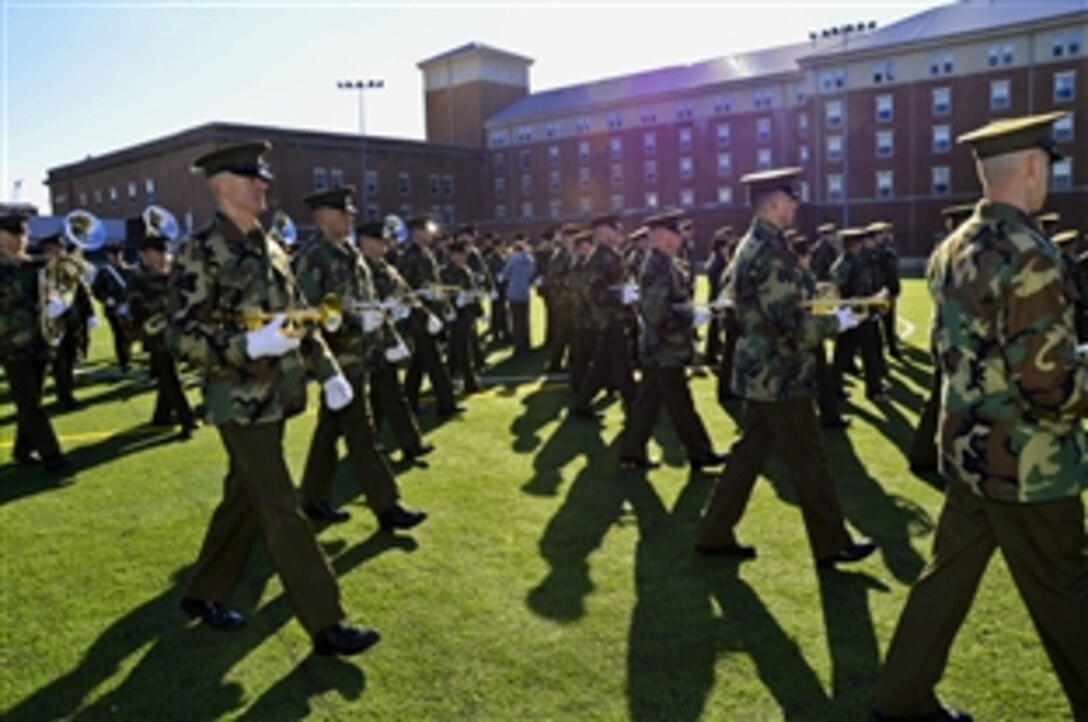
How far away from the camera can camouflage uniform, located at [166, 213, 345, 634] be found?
13.5 feet

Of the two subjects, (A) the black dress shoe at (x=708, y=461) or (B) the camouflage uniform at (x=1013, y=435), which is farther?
(A) the black dress shoe at (x=708, y=461)

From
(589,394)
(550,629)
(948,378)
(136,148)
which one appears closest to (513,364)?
(589,394)

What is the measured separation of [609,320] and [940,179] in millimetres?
54275

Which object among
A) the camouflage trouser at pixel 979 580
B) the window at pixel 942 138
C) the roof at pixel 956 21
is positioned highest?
the roof at pixel 956 21

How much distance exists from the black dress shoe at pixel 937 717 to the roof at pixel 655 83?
63.1 meters

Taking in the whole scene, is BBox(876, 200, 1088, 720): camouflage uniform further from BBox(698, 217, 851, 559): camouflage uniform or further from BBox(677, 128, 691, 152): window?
BBox(677, 128, 691, 152): window

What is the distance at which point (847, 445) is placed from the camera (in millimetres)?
8461

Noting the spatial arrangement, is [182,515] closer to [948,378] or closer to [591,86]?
[948,378]

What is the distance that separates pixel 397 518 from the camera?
20.6 ft

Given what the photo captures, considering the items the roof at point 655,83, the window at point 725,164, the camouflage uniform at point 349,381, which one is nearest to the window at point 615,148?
the roof at point 655,83

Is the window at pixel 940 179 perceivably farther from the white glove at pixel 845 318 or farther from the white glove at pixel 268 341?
the white glove at pixel 268 341

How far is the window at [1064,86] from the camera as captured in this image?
5143 cm

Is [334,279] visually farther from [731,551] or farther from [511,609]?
[731,551]

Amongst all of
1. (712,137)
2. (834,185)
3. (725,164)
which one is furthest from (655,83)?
(834,185)
